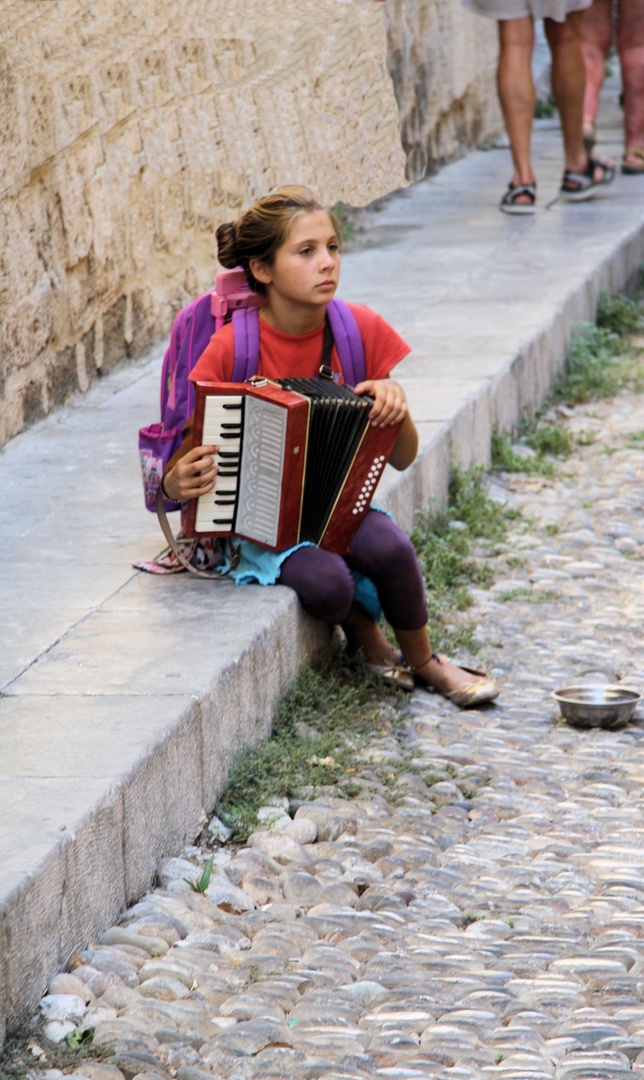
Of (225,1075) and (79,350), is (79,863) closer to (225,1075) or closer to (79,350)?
(225,1075)

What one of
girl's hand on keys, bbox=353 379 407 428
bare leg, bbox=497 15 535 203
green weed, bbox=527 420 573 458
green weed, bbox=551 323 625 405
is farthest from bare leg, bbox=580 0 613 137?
girl's hand on keys, bbox=353 379 407 428

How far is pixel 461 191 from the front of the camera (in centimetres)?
931

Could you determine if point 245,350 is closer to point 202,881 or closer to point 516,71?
point 202,881

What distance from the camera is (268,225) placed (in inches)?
132

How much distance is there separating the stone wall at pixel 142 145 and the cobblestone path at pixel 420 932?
2.07 m

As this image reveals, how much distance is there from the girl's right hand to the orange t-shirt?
0.23 meters

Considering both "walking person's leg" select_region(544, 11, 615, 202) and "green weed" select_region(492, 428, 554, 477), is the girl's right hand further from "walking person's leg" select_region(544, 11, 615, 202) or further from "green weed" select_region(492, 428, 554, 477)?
"walking person's leg" select_region(544, 11, 615, 202)

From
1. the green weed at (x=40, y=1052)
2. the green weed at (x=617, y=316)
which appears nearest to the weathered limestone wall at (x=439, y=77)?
the green weed at (x=617, y=316)

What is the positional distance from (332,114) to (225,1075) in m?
5.09

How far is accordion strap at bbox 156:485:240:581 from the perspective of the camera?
336 centimetres

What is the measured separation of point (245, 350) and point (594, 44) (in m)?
7.39

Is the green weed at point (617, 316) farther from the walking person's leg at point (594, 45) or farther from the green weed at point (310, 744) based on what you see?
the green weed at point (310, 744)

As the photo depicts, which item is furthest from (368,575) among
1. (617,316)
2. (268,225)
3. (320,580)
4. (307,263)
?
(617,316)

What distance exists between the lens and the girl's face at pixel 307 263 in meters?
3.34
